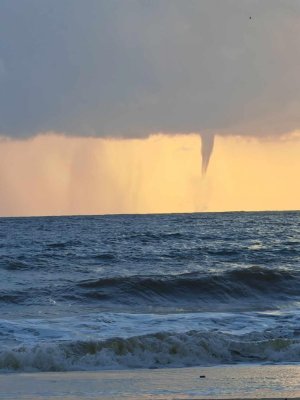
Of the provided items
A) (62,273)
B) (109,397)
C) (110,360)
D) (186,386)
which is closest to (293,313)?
(110,360)

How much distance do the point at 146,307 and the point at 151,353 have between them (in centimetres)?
836

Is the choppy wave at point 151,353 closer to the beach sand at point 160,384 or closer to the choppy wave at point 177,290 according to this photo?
the beach sand at point 160,384

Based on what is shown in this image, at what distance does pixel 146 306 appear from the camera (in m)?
21.6

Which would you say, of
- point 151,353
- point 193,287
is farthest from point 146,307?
point 151,353

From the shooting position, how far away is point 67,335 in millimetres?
14336

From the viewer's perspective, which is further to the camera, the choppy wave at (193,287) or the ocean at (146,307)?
the choppy wave at (193,287)

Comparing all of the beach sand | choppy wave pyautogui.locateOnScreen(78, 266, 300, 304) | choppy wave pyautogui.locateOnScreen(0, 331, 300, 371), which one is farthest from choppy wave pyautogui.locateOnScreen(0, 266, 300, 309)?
the beach sand

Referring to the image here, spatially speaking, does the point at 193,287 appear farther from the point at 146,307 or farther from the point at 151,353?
the point at 151,353

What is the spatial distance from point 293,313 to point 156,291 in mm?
7145

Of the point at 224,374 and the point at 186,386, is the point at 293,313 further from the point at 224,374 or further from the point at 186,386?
the point at 186,386

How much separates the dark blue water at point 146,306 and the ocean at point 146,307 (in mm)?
28

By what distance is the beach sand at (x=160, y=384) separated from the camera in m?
8.52

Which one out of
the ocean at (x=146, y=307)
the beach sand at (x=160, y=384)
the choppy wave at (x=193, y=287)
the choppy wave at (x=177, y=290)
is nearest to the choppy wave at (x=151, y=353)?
the ocean at (x=146, y=307)

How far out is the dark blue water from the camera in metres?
12.9
